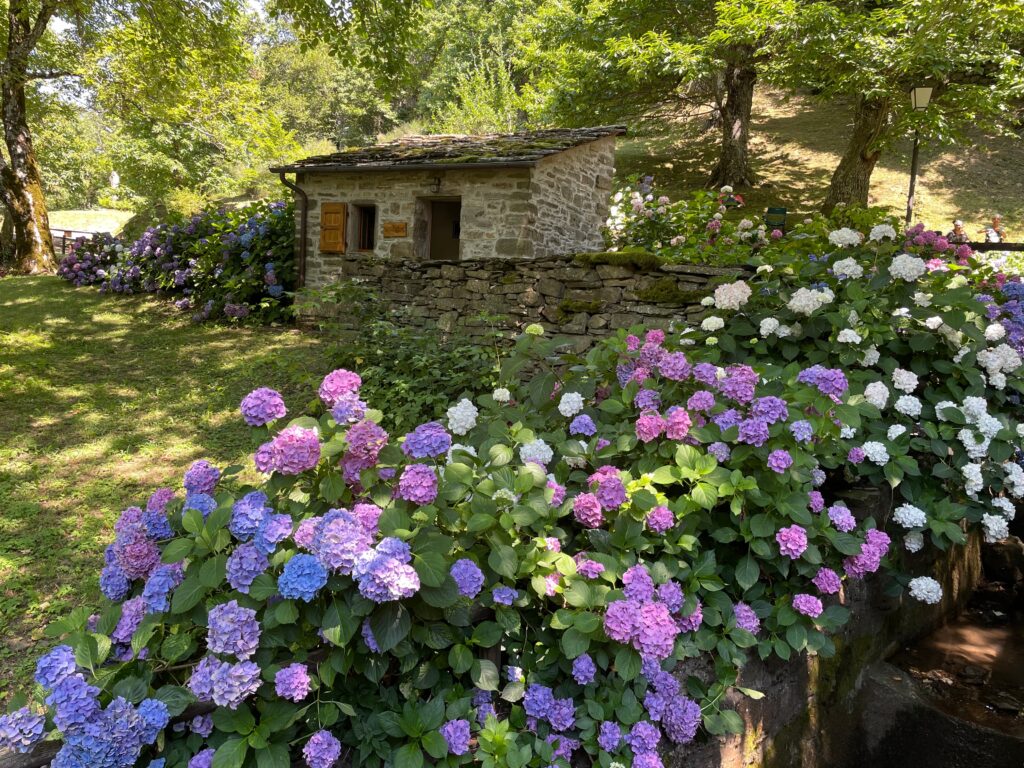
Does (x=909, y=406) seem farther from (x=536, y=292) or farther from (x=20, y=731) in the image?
(x=536, y=292)

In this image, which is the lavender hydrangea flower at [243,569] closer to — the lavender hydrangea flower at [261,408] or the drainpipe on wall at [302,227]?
the lavender hydrangea flower at [261,408]

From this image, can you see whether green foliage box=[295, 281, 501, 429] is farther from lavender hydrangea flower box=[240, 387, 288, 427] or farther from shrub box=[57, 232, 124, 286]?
shrub box=[57, 232, 124, 286]

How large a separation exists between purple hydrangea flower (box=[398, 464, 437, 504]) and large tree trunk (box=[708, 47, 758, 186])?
15.4 m

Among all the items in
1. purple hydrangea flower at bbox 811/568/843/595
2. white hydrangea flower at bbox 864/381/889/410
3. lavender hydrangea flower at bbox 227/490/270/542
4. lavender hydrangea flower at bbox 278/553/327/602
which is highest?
white hydrangea flower at bbox 864/381/889/410

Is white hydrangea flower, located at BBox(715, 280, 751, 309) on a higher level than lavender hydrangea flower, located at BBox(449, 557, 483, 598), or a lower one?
higher

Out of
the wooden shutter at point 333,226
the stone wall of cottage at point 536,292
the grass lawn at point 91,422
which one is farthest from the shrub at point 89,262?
the stone wall of cottage at point 536,292

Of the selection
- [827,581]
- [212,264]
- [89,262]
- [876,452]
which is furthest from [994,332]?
[89,262]

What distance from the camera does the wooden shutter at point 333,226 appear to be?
10.1 metres

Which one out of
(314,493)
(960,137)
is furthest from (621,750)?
(960,137)

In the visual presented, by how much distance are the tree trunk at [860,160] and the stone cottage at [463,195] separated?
6259 millimetres

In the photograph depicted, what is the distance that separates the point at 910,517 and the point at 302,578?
1997mm

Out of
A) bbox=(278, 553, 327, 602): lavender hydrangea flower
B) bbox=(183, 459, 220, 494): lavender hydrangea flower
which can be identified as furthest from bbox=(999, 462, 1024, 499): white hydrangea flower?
bbox=(183, 459, 220, 494): lavender hydrangea flower

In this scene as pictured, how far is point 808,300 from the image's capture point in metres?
2.59

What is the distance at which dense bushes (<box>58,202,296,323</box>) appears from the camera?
10531 millimetres
